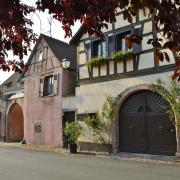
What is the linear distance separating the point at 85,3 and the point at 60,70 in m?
17.5

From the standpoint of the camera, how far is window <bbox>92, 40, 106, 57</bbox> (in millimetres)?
17125

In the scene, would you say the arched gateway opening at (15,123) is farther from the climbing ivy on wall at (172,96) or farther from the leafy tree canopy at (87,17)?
the leafy tree canopy at (87,17)

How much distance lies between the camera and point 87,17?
365 cm

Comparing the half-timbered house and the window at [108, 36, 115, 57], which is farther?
the window at [108, 36, 115, 57]

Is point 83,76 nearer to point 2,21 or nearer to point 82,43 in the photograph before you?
point 82,43

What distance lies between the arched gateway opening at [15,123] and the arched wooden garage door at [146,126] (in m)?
13.0

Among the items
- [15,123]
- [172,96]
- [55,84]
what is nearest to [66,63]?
[55,84]

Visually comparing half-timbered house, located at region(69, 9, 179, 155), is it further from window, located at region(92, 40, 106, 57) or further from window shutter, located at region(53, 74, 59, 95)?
window shutter, located at region(53, 74, 59, 95)

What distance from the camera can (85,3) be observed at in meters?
3.49

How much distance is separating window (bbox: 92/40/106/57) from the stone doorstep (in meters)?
5.02

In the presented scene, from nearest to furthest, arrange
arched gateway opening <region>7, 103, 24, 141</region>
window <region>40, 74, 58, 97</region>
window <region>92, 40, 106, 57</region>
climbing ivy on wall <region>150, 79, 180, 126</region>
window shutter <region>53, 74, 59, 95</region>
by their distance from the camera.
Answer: climbing ivy on wall <region>150, 79, 180, 126</region> < window <region>92, 40, 106, 57</region> < window shutter <region>53, 74, 59, 95</region> < window <region>40, 74, 58, 97</region> < arched gateway opening <region>7, 103, 24, 141</region>

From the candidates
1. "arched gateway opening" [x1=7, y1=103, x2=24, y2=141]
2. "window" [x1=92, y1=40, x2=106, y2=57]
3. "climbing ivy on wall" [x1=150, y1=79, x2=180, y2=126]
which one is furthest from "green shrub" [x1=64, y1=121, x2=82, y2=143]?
"arched gateway opening" [x1=7, y1=103, x2=24, y2=141]

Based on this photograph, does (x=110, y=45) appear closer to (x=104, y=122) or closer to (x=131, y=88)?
(x=131, y=88)

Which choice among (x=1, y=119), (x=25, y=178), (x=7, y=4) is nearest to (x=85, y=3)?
(x=7, y=4)
